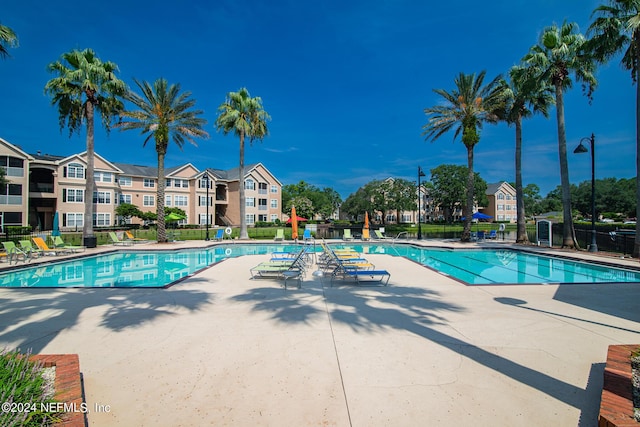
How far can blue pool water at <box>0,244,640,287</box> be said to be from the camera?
1156cm

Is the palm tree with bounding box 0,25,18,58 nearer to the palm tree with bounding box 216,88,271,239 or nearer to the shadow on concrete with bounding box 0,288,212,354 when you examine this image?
the shadow on concrete with bounding box 0,288,212,354

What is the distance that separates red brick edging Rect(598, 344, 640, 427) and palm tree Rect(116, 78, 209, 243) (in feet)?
82.5

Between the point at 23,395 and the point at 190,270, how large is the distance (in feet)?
37.9

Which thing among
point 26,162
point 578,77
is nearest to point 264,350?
point 578,77

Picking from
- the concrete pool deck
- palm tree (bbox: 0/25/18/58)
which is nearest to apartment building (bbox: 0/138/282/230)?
palm tree (bbox: 0/25/18/58)

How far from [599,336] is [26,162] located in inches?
1734

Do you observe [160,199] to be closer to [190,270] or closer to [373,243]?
[190,270]

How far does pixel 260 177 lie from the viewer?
52.0 m

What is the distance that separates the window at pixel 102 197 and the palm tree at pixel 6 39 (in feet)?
102

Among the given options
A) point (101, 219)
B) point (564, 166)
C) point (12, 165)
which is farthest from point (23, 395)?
point (101, 219)

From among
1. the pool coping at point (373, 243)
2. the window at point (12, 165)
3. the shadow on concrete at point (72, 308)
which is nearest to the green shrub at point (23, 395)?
the shadow on concrete at point (72, 308)

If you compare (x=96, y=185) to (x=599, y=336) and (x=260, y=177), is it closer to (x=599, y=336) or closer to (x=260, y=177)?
(x=260, y=177)

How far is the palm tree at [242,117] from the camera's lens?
1017 inches

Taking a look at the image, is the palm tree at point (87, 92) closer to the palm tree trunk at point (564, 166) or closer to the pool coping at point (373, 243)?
the pool coping at point (373, 243)
